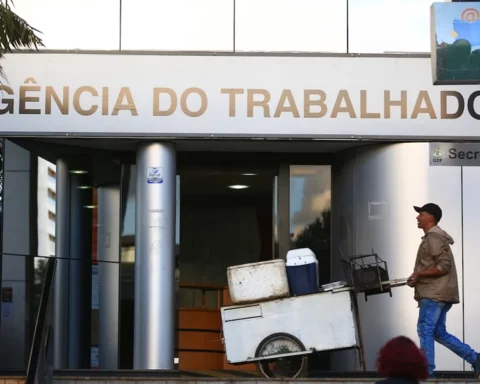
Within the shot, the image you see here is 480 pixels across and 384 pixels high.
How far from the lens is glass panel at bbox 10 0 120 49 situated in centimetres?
1449

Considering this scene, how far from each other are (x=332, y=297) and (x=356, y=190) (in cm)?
291

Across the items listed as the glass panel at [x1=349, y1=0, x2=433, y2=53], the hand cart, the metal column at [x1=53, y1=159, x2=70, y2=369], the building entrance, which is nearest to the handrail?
the hand cart

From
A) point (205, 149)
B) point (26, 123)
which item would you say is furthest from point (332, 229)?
point (26, 123)

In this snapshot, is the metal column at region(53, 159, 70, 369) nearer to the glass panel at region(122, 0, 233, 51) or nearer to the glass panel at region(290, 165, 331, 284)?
the glass panel at region(122, 0, 233, 51)

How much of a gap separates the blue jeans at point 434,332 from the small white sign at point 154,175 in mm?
3853

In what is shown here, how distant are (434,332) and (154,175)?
4133mm

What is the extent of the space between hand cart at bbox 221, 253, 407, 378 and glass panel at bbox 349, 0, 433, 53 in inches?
124

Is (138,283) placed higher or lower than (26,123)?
lower

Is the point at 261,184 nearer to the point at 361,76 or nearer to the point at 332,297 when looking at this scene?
the point at 361,76

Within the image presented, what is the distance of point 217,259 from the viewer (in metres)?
17.3

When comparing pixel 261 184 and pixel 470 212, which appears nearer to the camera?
pixel 470 212

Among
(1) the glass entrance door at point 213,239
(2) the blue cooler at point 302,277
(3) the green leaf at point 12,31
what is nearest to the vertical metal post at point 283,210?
(1) the glass entrance door at point 213,239

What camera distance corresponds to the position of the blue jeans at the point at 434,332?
39.9 feet

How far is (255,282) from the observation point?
12.8 meters
